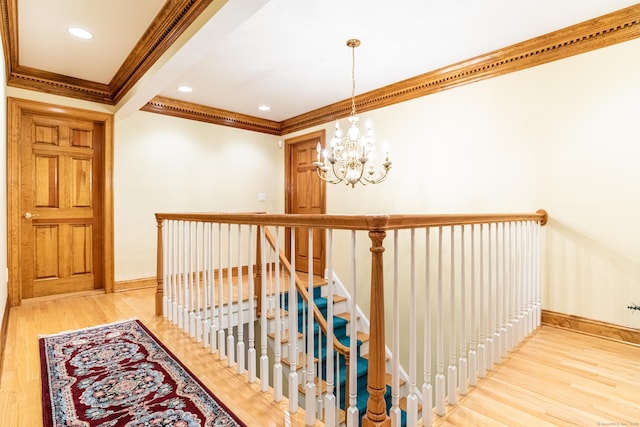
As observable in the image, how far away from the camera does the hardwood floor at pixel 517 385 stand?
5.13 ft

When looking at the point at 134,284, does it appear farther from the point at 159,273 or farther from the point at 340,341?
the point at 340,341

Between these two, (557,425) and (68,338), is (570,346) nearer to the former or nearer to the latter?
(557,425)

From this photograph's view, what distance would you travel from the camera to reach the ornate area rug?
1.57 m

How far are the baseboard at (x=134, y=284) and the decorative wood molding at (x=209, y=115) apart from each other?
6.86 feet

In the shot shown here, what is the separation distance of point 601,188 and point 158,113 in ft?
15.0

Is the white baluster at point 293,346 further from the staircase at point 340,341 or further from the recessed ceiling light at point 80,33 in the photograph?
the recessed ceiling light at point 80,33

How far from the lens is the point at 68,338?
253 centimetres

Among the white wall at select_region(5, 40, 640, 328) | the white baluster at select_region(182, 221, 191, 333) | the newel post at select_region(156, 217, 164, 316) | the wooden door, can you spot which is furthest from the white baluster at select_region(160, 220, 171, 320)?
the wooden door

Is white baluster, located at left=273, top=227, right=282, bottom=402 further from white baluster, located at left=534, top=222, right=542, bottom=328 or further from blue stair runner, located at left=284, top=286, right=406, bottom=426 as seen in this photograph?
white baluster, located at left=534, top=222, right=542, bottom=328

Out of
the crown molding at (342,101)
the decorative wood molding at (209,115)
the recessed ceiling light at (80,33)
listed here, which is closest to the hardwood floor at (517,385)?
the crown molding at (342,101)

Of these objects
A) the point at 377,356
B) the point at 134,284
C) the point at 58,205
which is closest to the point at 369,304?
the point at 377,356

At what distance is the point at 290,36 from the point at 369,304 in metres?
2.29

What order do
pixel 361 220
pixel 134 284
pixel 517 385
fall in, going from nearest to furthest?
pixel 361 220 < pixel 517 385 < pixel 134 284

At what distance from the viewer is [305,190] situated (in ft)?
16.4
